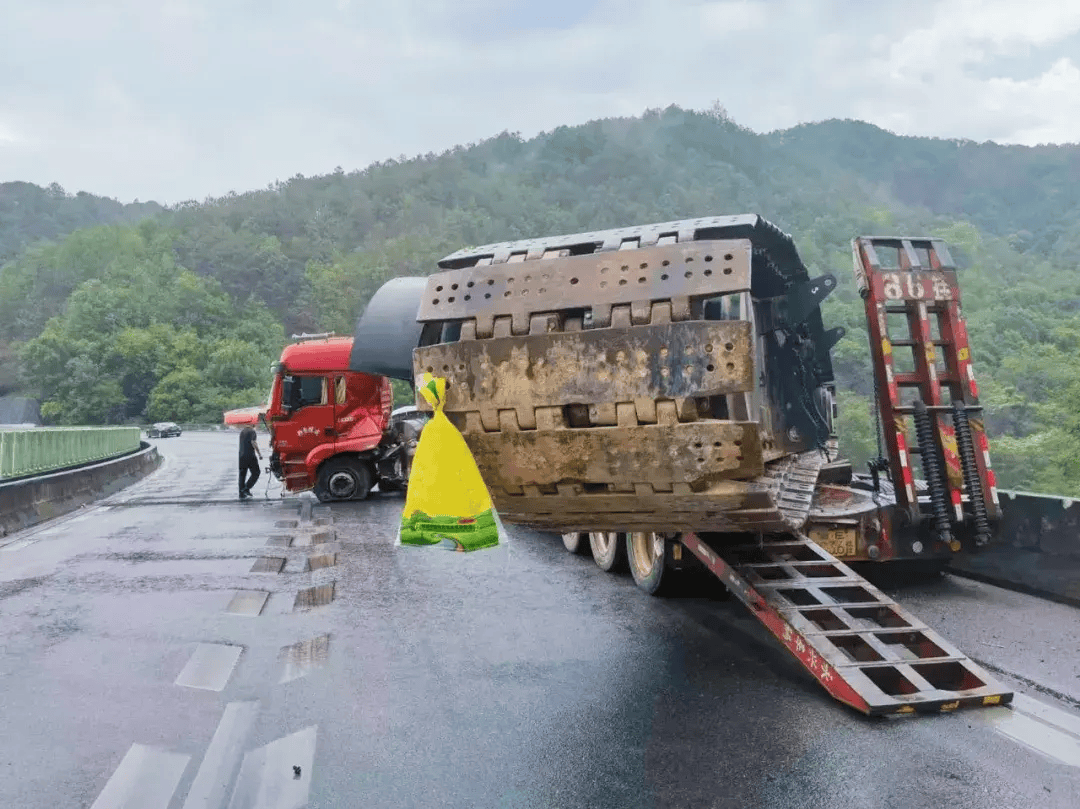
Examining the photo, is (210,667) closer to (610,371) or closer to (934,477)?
(610,371)

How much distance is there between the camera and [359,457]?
16.8m

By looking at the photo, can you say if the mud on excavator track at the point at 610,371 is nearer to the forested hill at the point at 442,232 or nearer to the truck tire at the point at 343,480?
the truck tire at the point at 343,480

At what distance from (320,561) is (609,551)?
10.8 feet

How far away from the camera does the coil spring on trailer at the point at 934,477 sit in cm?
736

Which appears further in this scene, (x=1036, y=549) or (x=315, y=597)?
(x=315, y=597)

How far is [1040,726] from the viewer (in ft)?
15.3

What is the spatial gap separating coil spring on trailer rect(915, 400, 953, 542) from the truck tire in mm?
11088

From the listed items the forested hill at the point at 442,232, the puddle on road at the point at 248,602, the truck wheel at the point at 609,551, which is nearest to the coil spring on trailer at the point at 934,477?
the truck wheel at the point at 609,551

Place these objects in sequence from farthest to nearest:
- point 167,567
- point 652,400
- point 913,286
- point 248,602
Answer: point 167,567 → point 248,602 → point 913,286 → point 652,400

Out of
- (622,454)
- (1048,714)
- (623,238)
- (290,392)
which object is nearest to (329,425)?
(290,392)

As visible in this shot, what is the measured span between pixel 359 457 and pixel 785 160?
143746 millimetres

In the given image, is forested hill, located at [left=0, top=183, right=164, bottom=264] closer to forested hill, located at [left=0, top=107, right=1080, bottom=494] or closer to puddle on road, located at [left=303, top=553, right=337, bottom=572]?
forested hill, located at [left=0, top=107, right=1080, bottom=494]

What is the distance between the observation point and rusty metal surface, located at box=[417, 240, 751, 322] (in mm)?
4156

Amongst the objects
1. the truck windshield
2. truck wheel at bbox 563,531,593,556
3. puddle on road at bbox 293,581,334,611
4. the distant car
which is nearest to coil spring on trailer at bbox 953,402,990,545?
truck wheel at bbox 563,531,593,556
